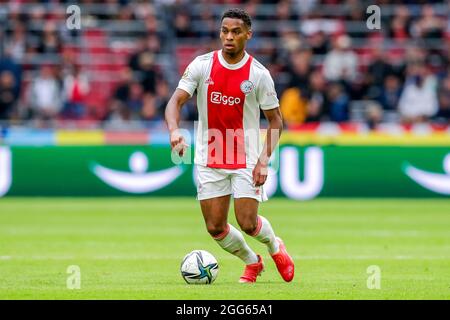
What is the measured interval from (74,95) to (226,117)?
42.6 ft

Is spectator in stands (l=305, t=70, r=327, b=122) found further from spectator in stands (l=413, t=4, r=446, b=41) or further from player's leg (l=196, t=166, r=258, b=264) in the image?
player's leg (l=196, t=166, r=258, b=264)

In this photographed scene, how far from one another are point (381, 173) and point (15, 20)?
8.85 m

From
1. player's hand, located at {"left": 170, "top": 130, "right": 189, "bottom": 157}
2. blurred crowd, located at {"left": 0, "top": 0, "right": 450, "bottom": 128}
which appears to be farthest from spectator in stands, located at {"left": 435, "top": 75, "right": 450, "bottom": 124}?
player's hand, located at {"left": 170, "top": 130, "right": 189, "bottom": 157}

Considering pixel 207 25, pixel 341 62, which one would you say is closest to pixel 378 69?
pixel 341 62

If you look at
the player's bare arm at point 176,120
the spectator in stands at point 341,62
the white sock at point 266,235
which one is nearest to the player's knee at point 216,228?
the white sock at point 266,235

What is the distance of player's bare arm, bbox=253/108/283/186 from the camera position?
33.2ft

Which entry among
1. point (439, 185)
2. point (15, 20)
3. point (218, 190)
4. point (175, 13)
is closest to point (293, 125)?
point (439, 185)

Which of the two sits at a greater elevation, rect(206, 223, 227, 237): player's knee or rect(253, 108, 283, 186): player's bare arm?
rect(253, 108, 283, 186): player's bare arm

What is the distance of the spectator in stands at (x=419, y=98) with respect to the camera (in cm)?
2286

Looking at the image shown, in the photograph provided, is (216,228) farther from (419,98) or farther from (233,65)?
(419,98)

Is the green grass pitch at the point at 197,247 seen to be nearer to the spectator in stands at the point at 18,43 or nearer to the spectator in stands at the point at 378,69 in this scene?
the spectator in stands at the point at 378,69

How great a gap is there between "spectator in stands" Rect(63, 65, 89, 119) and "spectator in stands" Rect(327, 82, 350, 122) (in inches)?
197

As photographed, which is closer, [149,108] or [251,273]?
[251,273]

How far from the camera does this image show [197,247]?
14.2 metres
